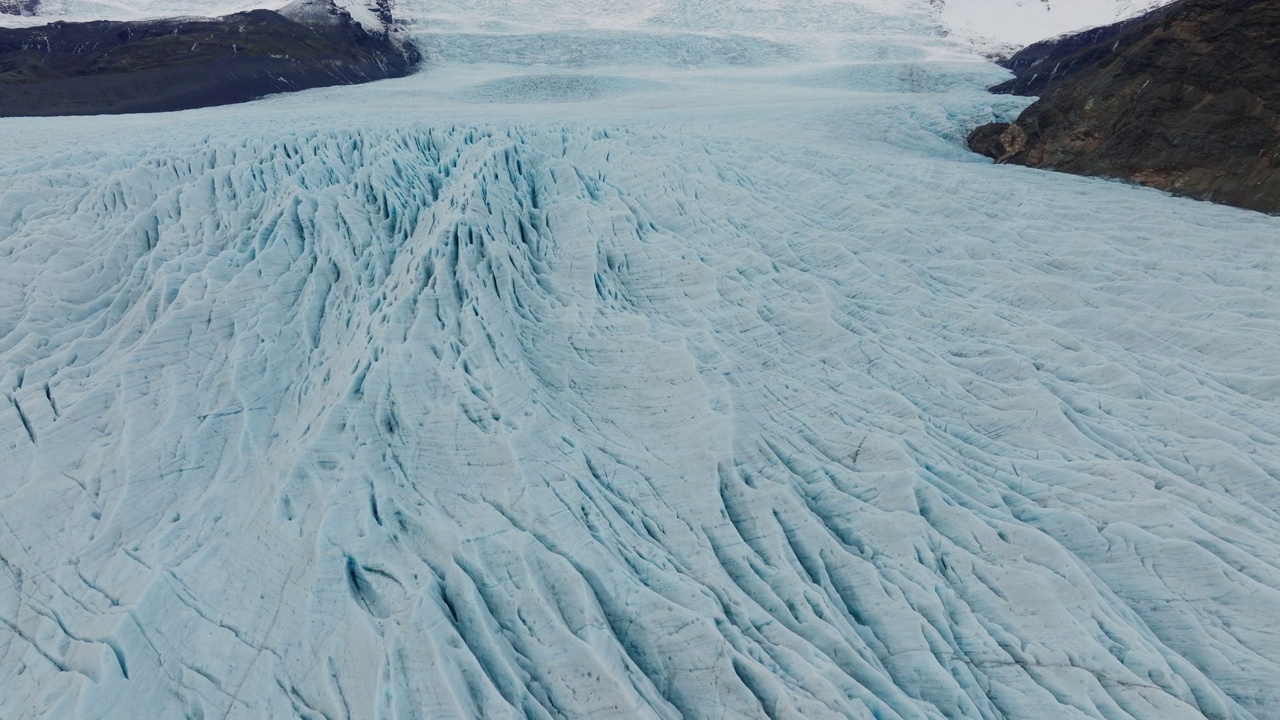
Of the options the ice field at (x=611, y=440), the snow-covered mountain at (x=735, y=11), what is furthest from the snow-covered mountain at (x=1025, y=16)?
the ice field at (x=611, y=440)

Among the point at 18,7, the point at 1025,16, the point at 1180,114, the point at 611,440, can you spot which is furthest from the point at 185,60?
the point at 1025,16

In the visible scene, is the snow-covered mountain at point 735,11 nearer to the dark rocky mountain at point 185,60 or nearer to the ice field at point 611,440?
the dark rocky mountain at point 185,60

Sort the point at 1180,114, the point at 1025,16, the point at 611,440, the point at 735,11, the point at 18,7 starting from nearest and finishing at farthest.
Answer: the point at 611,440 < the point at 1180,114 < the point at 18,7 < the point at 735,11 < the point at 1025,16

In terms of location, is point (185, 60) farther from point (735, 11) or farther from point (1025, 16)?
point (1025, 16)

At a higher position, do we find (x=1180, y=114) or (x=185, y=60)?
(x=185, y=60)

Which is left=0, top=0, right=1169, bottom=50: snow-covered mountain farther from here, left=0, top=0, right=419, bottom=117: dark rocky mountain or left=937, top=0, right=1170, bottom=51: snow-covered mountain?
left=0, top=0, right=419, bottom=117: dark rocky mountain

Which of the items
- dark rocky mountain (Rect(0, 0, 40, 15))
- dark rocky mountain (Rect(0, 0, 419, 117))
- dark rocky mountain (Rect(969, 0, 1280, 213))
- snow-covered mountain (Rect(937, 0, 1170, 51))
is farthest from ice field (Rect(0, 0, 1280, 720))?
dark rocky mountain (Rect(0, 0, 40, 15))
